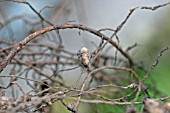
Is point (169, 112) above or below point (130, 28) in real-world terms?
below

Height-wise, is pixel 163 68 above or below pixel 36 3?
below

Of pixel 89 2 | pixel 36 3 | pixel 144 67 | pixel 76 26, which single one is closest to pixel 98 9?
pixel 89 2

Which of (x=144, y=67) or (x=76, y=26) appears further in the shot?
(x=144, y=67)

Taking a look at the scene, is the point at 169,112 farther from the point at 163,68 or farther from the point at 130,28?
the point at 130,28

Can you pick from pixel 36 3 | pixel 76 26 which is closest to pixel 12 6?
pixel 36 3

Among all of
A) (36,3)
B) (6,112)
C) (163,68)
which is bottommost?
(163,68)

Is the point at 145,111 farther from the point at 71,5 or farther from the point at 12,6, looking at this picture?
the point at 71,5

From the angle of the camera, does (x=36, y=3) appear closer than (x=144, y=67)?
No

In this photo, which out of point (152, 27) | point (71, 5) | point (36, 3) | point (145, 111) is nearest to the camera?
point (145, 111)

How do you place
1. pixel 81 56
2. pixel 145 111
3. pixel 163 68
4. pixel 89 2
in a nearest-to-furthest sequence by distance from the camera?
pixel 145 111, pixel 81 56, pixel 163 68, pixel 89 2
